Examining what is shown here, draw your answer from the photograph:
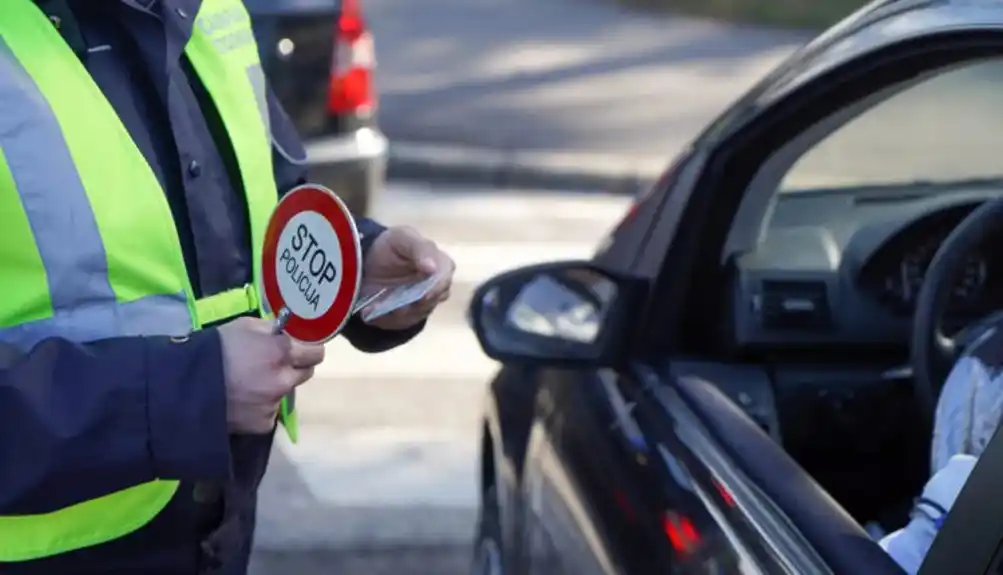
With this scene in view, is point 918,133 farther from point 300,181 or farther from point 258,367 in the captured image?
point 258,367

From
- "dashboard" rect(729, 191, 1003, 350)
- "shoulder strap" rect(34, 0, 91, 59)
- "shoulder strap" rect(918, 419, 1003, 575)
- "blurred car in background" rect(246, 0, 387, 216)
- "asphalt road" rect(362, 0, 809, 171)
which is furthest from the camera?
"asphalt road" rect(362, 0, 809, 171)

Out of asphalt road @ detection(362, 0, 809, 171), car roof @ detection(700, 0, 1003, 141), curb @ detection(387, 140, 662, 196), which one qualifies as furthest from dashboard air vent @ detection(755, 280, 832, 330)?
asphalt road @ detection(362, 0, 809, 171)

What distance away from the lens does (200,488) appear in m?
1.87

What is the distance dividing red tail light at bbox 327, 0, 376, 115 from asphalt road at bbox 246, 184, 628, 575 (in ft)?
2.84

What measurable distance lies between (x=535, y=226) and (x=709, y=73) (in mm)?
4165

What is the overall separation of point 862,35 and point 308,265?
751 millimetres

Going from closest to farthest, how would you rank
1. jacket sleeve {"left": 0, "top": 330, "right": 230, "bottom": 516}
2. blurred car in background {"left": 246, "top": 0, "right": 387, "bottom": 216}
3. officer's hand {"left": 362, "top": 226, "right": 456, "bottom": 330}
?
jacket sleeve {"left": 0, "top": 330, "right": 230, "bottom": 516} → officer's hand {"left": 362, "top": 226, "right": 456, "bottom": 330} → blurred car in background {"left": 246, "top": 0, "right": 387, "bottom": 216}

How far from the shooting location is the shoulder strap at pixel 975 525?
1.45 meters

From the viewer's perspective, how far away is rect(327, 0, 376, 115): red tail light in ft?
20.0

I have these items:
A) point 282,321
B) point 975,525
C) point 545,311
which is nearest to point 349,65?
point 545,311

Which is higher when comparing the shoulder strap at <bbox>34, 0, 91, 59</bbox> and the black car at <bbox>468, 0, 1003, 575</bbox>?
the shoulder strap at <bbox>34, 0, 91, 59</bbox>

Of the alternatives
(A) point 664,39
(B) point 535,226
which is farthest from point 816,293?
(A) point 664,39

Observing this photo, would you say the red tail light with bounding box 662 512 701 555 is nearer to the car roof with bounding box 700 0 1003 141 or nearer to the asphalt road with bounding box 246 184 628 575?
the car roof with bounding box 700 0 1003 141

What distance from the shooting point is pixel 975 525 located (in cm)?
148
